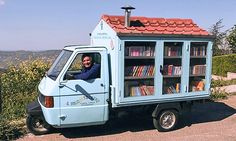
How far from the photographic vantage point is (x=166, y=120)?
27.6ft

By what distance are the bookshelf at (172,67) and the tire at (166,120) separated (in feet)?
1.67

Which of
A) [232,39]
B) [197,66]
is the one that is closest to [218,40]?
[232,39]

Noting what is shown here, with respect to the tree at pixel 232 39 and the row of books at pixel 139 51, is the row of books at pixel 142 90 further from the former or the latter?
the tree at pixel 232 39

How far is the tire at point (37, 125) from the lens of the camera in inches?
308

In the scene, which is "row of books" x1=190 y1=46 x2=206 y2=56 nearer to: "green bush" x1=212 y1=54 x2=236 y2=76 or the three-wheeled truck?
the three-wheeled truck

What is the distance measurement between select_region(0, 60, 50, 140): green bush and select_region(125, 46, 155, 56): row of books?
3.00m

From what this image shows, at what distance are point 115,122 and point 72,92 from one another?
2101 millimetres

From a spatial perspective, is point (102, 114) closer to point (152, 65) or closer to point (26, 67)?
point (152, 65)

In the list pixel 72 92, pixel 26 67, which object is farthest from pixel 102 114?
pixel 26 67

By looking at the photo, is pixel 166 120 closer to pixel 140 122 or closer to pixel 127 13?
pixel 140 122

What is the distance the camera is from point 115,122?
9.05m

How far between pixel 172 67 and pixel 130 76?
44.9 inches

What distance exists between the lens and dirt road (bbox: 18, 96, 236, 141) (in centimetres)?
775

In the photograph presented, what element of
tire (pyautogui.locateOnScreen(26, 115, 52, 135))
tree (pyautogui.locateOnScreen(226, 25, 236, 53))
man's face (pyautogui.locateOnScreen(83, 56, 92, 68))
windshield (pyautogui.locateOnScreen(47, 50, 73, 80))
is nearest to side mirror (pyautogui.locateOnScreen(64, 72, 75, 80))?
windshield (pyautogui.locateOnScreen(47, 50, 73, 80))
